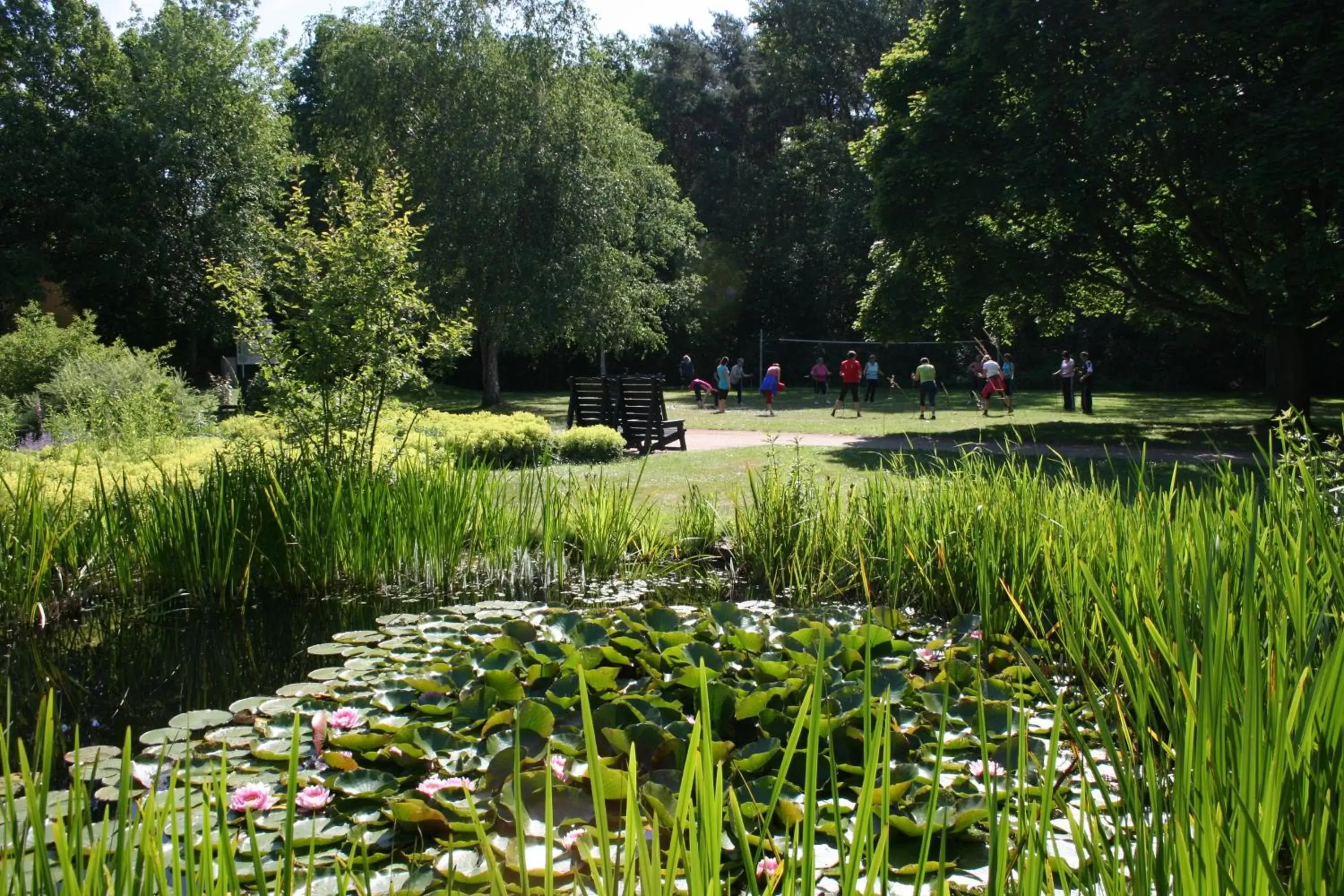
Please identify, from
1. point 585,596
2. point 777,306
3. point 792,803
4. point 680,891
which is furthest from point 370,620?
point 777,306

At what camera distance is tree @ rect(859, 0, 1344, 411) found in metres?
14.1

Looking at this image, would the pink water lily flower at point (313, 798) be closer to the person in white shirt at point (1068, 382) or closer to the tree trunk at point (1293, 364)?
the tree trunk at point (1293, 364)

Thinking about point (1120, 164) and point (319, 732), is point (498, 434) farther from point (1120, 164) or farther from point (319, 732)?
point (1120, 164)

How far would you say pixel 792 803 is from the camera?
8.91 feet

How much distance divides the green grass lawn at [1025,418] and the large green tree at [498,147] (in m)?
2.96

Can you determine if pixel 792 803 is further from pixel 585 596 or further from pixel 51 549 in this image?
pixel 51 549

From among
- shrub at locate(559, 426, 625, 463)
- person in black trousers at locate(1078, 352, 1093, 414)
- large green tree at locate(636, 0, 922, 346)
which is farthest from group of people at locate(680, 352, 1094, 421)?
large green tree at locate(636, 0, 922, 346)

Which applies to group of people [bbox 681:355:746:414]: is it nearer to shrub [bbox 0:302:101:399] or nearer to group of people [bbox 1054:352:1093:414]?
group of people [bbox 1054:352:1093:414]

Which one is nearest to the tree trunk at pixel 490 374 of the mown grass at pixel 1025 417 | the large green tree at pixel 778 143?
the mown grass at pixel 1025 417

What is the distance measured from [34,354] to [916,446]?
13914 mm

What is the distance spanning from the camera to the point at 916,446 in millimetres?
15555

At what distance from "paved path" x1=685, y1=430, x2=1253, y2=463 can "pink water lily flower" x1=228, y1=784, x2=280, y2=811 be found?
32.6ft

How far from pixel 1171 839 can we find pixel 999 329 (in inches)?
857

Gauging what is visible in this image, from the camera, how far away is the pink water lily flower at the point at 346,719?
3.45 m
